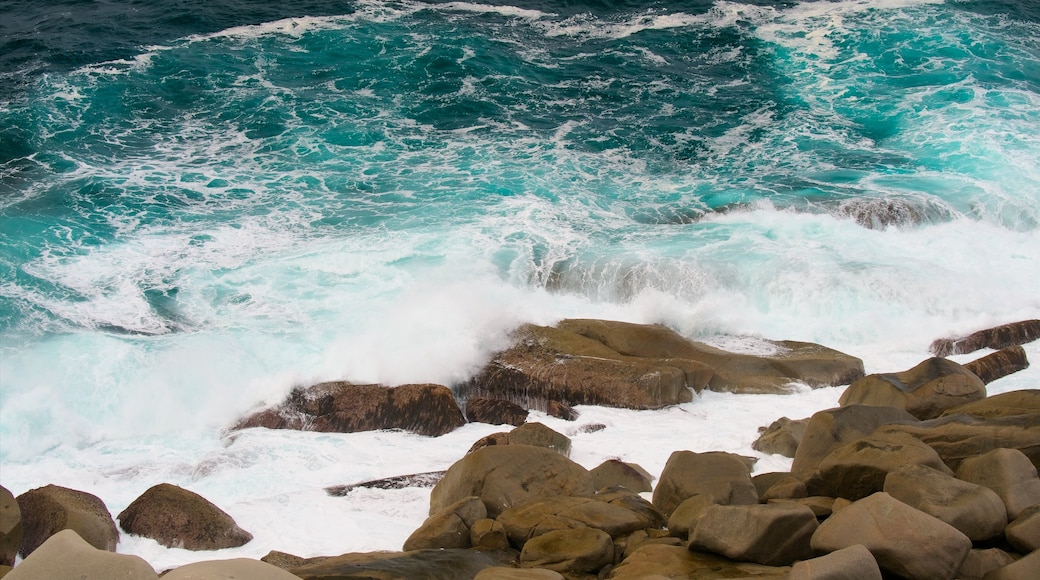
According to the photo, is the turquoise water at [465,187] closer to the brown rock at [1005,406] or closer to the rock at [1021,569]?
the brown rock at [1005,406]

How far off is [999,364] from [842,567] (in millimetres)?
10011

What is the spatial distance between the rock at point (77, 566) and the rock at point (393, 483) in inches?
242

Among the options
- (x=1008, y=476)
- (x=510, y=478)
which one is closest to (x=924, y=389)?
(x=1008, y=476)

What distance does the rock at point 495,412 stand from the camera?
1525cm

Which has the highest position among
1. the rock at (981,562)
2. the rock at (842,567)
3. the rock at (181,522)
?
the rock at (842,567)

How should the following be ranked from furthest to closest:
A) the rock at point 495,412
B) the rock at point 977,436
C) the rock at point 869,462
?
the rock at point 495,412 → the rock at point 977,436 → the rock at point 869,462

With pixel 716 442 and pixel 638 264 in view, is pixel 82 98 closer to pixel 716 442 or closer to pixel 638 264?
pixel 638 264

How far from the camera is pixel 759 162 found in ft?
87.7

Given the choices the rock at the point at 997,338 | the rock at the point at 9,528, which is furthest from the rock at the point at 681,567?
the rock at the point at 997,338

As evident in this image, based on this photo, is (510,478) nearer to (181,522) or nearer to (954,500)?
(181,522)

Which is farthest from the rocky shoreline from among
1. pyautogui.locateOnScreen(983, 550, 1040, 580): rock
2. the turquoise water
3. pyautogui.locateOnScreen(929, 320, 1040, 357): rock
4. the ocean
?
the turquoise water

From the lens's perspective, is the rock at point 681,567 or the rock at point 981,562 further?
the rock at point 681,567

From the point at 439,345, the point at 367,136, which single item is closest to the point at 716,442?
the point at 439,345

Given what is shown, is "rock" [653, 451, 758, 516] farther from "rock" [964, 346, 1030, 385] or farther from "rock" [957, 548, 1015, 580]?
"rock" [964, 346, 1030, 385]
